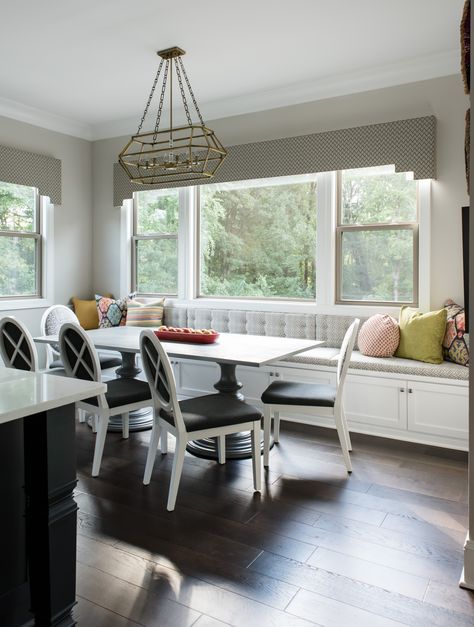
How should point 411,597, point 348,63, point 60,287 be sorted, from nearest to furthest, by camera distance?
point 411,597 < point 348,63 < point 60,287

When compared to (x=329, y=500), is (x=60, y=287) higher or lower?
higher

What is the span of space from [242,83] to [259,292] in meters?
1.86

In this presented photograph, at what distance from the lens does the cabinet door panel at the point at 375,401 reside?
147 inches

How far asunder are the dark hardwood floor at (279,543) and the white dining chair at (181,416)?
7.7 inches

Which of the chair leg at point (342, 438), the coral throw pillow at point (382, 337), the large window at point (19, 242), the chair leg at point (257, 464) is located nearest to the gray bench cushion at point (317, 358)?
→ the coral throw pillow at point (382, 337)

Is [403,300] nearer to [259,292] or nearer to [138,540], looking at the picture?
[259,292]

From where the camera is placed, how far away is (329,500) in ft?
9.21

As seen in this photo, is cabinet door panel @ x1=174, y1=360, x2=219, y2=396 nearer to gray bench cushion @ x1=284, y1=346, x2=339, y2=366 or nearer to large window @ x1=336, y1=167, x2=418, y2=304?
gray bench cushion @ x1=284, y1=346, x2=339, y2=366

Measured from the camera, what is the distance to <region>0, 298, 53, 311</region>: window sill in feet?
16.3

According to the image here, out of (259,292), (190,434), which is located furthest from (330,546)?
(259,292)

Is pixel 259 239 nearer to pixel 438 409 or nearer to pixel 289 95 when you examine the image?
pixel 289 95

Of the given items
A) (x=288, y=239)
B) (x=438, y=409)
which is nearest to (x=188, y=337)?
(x=288, y=239)

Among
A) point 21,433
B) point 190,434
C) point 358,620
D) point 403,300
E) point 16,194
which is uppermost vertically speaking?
point 16,194

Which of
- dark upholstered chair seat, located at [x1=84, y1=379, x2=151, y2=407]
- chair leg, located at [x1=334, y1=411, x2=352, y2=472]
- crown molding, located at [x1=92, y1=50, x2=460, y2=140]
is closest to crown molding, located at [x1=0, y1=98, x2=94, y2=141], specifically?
crown molding, located at [x1=92, y1=50, x2=460, y2=140]
